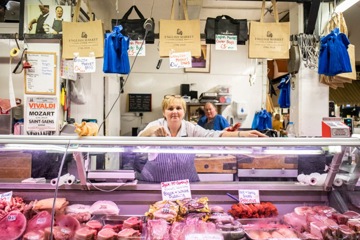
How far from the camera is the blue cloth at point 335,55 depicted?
145 inches

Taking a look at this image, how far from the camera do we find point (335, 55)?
12.1 feet

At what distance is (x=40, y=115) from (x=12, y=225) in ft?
6.52

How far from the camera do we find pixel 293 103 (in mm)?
5168

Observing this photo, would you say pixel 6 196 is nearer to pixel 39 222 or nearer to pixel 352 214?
pixel 39 222

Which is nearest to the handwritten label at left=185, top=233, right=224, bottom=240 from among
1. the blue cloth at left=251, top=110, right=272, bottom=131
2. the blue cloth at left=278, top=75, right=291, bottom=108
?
the blue cloth at left=278, top=75, right=291, bottom=108

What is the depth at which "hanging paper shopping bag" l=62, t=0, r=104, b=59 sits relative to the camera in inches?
138

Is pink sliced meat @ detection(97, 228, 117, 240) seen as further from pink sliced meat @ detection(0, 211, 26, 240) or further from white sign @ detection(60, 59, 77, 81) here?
white sign @ detection(60, 59, 77, 81)

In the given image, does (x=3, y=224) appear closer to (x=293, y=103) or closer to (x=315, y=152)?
(x=315, y=152)

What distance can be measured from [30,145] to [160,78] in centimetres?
698

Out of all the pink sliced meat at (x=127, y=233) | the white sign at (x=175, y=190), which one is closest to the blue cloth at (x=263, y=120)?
the white sign at (x=175, y=190)

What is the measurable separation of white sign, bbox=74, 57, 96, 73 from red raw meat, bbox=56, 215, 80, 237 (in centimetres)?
180

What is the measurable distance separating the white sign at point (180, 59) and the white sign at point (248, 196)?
1.57 meters

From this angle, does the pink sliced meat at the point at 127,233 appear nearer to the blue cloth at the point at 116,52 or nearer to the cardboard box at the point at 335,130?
the cardboard box at the point at 335,130

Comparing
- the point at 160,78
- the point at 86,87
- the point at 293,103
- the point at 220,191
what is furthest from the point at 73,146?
the point at 160,78
